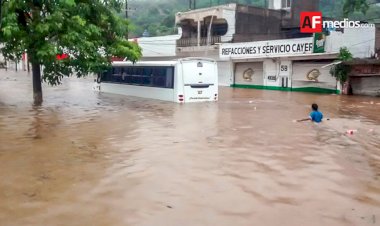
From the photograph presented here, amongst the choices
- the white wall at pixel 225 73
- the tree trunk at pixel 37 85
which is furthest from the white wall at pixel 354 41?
the tree trunk at pixel 37 85

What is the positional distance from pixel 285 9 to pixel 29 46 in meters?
31.3

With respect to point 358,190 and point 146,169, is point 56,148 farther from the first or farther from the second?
point 358,190

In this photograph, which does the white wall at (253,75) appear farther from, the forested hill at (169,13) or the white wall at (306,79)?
the forested hill at (169,13)

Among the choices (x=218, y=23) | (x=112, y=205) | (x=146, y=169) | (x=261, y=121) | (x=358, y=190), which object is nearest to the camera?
(x=112, y=205)

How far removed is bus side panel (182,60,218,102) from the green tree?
2.53m

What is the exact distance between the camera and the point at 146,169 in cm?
755

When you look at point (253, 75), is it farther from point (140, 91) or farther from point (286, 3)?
point (140, 91)

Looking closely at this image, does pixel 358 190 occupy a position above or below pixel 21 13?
below

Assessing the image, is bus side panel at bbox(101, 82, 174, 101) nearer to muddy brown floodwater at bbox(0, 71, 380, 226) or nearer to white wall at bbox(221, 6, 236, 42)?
muddy brown floodwater at bbox(0, 71, 380, 226)

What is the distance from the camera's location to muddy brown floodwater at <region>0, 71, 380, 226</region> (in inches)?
210

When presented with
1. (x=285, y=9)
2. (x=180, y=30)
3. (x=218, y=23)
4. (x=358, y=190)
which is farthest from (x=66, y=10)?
(x=285, y=9)

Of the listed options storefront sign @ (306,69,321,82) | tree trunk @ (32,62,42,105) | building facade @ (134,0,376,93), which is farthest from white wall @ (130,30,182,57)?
tree trunk @ (32,62,42,105)

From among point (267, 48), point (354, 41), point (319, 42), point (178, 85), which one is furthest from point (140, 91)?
point (354, 41)

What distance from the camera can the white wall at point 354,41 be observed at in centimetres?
2552
